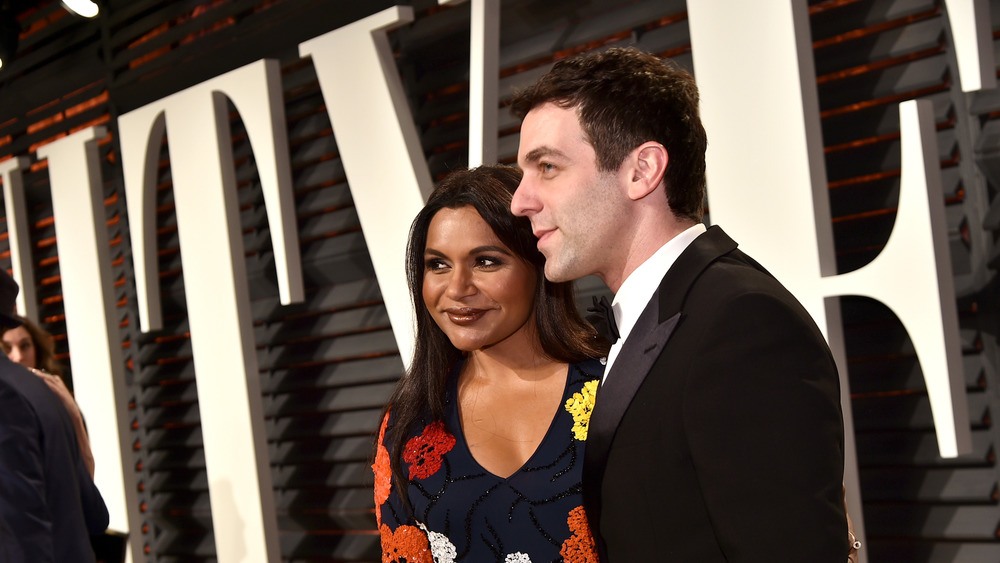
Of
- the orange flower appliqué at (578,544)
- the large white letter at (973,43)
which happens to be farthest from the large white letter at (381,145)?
the large white letter at (973,43)

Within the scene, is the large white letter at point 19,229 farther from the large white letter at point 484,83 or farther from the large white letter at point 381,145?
the large white letter at point 484,83

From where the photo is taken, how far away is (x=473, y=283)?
2.01 metres

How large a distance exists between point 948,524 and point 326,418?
105 inches

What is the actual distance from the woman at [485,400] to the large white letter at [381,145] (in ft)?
3.95

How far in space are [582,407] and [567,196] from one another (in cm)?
73

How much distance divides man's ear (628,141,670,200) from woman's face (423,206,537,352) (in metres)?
0.70

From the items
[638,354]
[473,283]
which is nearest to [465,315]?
[473,283]

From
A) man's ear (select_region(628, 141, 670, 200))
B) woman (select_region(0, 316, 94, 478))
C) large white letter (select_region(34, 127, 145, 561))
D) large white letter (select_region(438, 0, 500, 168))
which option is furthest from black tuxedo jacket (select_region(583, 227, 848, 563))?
large white letter (select_region(34, 127, 145, 561))

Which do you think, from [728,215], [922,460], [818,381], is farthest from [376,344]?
[818,381]

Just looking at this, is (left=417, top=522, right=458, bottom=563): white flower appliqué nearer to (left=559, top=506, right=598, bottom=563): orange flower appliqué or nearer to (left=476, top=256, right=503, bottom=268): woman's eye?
(left=559, top=506, right=598, bottom=563): orange flower appliqué

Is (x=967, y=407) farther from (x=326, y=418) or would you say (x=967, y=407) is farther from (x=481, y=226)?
(x=326, y=418)

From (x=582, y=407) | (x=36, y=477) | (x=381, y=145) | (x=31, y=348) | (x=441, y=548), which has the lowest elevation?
(x=441, y=548)

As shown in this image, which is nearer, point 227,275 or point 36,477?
point 36,477

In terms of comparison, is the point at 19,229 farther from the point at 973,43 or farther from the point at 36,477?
the point at 973,43
